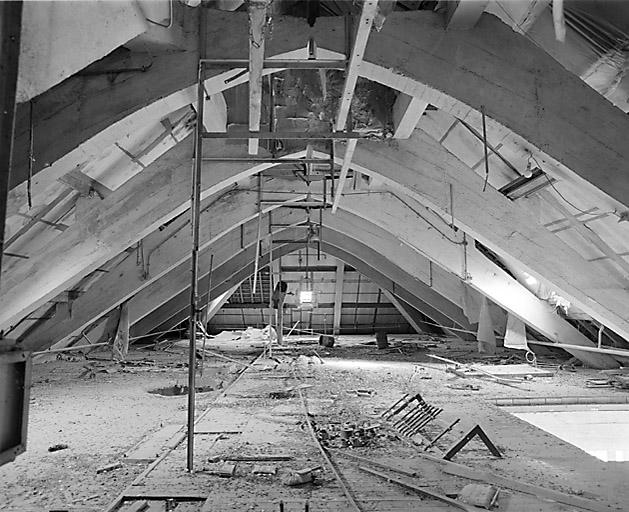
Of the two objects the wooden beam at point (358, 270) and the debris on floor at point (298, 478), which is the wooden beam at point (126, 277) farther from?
the debris on floor at point (298, 478)

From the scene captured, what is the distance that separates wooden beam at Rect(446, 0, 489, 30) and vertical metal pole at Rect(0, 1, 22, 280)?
91.6 inches

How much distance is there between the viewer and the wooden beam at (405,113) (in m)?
4.37

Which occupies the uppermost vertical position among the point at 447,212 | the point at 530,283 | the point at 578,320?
the point at 447,212

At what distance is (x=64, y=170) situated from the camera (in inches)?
132

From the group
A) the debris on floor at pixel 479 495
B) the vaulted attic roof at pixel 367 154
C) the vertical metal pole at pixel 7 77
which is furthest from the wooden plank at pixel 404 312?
the vertical metal pole at pixel 7 77

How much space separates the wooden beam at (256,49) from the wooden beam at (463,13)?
1083 mm

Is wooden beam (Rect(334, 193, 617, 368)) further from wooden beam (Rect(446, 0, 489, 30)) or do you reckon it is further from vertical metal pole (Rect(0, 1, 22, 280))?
vertical metal pole (Rect(0, 1, 22, 280))

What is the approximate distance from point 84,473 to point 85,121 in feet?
7.09

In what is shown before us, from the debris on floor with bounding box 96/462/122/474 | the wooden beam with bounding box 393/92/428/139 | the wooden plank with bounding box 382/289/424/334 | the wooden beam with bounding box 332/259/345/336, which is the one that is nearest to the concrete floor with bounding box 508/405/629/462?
the wooden beam with bounding box 393/92/428/139

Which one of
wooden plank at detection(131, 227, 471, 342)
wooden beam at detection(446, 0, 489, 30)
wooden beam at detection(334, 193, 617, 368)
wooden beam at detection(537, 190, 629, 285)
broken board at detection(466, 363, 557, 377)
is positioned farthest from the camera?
wooden plank at detection(131, 227, 471, 342)

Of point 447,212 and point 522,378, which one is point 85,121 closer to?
point 447,212

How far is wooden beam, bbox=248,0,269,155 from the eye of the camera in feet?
7.91

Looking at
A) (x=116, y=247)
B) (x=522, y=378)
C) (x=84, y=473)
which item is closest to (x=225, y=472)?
(x=84, y=473)

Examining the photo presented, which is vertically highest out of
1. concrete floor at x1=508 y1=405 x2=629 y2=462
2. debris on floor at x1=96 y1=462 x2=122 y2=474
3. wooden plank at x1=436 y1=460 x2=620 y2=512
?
wooden plank at x1=436 y1=460 x2=620 y2=512
